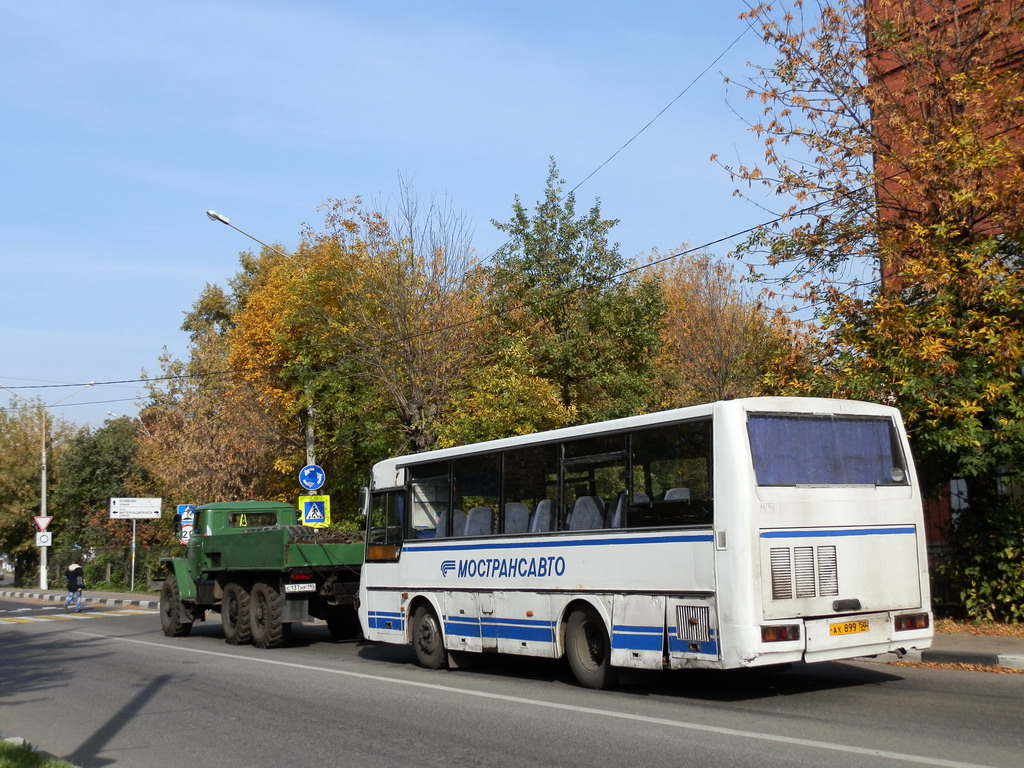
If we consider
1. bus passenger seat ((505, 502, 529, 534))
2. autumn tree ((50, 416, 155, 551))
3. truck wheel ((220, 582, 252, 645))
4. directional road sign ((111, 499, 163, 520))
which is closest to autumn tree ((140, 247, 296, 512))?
directional road sign ((111, 499, 163, 520))

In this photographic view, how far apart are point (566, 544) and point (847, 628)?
121 inches

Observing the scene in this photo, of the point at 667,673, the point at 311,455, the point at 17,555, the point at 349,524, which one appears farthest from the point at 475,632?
the point at 17,555

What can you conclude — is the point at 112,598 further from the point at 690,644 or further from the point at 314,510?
the point at 690,644

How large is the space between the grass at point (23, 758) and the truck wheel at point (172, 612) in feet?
42.9

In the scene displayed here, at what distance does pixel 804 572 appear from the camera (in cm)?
970

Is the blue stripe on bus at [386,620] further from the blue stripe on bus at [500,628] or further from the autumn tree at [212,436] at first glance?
the autumn tree at [212,436]

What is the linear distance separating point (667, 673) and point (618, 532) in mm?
2312

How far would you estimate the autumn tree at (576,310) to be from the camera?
981 inches

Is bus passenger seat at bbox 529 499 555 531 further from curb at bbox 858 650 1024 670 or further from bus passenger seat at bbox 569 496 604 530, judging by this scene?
curb at bbox 858 650 1024 670

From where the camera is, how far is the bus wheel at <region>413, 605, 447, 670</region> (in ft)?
45.4

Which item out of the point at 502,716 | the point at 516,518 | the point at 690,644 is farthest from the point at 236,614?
the point at 690,644

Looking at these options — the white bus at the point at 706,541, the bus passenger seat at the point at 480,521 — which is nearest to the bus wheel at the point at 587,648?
the white bus at the point at 706,541

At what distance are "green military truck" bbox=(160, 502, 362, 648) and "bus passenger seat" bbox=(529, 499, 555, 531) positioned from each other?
6.26m

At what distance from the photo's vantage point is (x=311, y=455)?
82.8 ft
